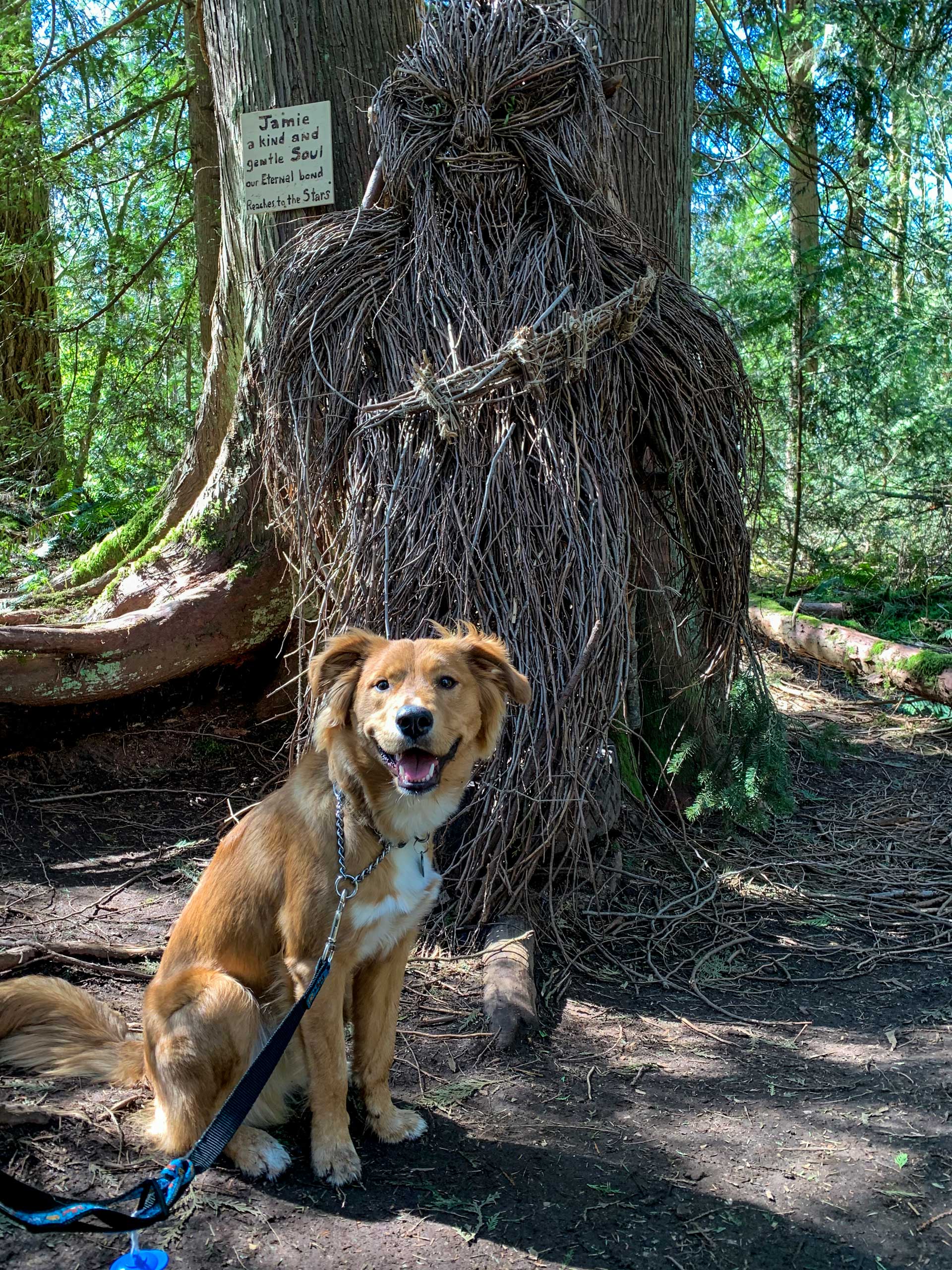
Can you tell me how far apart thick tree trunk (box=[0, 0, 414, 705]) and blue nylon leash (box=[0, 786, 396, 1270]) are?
269 cm

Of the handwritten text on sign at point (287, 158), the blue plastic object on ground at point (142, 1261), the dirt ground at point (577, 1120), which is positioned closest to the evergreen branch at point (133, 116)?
the handwritten text on sign at point (287, 158)

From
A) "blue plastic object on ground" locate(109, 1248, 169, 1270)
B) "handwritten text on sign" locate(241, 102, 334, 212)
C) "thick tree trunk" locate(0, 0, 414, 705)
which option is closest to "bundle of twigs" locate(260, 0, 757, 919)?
"handwritten text on sign" locate(241, 102, 334, 212)

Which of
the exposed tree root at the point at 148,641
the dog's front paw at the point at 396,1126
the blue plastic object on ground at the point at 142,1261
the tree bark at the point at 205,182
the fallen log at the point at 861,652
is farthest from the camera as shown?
the fallen log at the point at 861,652

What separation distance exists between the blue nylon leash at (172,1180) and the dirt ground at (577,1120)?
262 mm

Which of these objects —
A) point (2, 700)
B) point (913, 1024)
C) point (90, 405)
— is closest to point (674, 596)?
point (913, 1024)

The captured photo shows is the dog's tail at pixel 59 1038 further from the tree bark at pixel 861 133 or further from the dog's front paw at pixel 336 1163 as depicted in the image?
the tree bark at pixel 861 133

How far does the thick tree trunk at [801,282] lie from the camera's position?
834cm

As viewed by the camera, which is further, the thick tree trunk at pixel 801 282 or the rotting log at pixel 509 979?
the thick tree trunk at pixel 801 282

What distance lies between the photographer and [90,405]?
921cm

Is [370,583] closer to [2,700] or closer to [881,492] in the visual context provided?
[2,700]

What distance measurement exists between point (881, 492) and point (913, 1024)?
7.23 meters

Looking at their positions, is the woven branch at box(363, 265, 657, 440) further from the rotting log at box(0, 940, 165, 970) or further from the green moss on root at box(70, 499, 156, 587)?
the green moss on root at box(70, 499, 156, 587)

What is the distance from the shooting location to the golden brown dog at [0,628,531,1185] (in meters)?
2.82

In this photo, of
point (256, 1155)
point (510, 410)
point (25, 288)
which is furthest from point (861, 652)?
point (25, 288)
